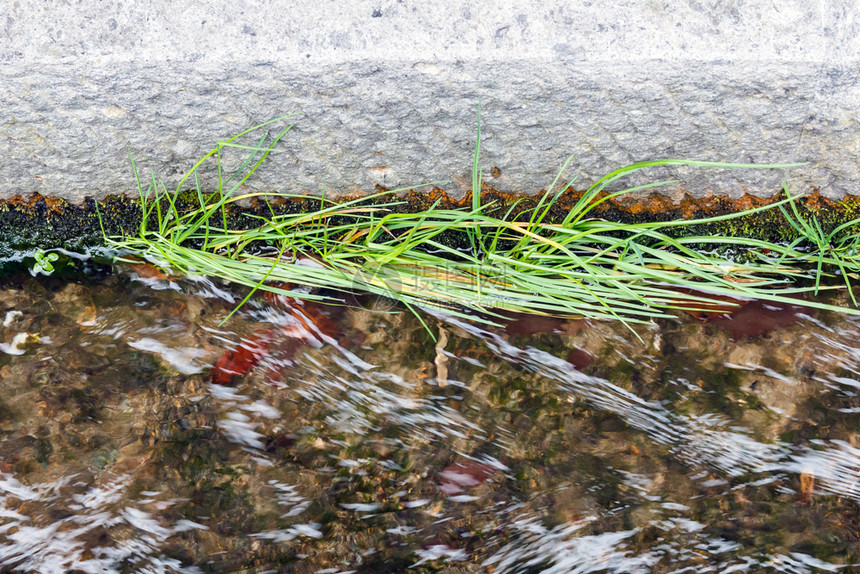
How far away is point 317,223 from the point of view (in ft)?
5.34

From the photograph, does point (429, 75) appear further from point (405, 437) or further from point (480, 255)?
point (405, 437)

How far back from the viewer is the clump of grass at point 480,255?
1569 mm

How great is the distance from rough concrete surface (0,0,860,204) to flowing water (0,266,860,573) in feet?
1.80

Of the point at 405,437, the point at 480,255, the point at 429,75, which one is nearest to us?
the point at 429,75

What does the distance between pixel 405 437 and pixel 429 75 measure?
1.05 metres

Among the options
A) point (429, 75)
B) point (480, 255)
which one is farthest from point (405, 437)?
point (429, 75)

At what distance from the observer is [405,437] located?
156 centimetres

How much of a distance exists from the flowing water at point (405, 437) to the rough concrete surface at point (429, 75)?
55 cm

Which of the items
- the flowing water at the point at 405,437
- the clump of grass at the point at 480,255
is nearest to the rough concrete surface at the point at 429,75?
the clump of grass at the point at 480,255

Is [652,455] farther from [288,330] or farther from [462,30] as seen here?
[462,30]

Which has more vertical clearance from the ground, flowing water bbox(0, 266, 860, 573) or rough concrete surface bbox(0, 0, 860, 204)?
rough concrete surface bbox(0, 0, 860, 204)

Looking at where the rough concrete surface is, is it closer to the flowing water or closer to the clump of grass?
the clump of grass

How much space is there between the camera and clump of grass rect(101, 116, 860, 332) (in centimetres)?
157

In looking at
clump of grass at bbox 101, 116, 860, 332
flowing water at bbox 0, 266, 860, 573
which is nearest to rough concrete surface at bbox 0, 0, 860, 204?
clump of grass at bbox 101, 116, 860, 332
